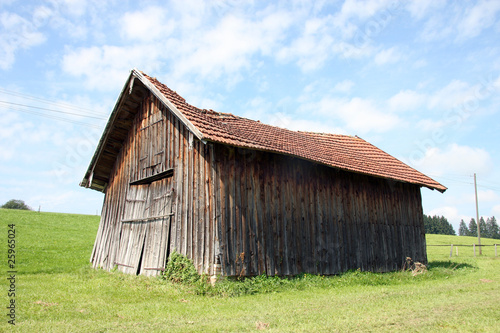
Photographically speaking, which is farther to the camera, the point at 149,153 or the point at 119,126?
the point at 119,126

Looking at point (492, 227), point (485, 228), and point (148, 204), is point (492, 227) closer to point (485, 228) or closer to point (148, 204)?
point (485, 228)

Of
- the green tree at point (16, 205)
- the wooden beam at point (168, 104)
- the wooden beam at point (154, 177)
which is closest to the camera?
the wooden beam at point (168, 104)

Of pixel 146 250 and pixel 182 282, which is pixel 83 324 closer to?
pixel 182 282

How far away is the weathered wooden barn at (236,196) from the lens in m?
10.3

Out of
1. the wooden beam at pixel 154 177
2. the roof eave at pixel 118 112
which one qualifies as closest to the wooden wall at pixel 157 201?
the wooden beam at pixel 154 177

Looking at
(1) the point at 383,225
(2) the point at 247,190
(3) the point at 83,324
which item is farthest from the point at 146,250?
(1) the point at 383,225

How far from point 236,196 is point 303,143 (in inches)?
210

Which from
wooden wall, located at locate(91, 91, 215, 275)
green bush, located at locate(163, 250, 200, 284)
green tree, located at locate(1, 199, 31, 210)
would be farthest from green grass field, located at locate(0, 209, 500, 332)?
green tree, located at locate(1, 199, 31, 210)

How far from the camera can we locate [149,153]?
1324 centimetres

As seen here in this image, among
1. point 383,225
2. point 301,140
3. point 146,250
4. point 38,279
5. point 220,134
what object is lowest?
point 38,279

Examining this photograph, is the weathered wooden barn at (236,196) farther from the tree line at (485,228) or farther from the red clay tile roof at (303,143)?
the tree line at (485,228)

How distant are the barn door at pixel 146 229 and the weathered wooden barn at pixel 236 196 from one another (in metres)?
0.04

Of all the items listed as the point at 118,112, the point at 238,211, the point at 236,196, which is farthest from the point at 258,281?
the point at 118,112

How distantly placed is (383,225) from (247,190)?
7006 mm
